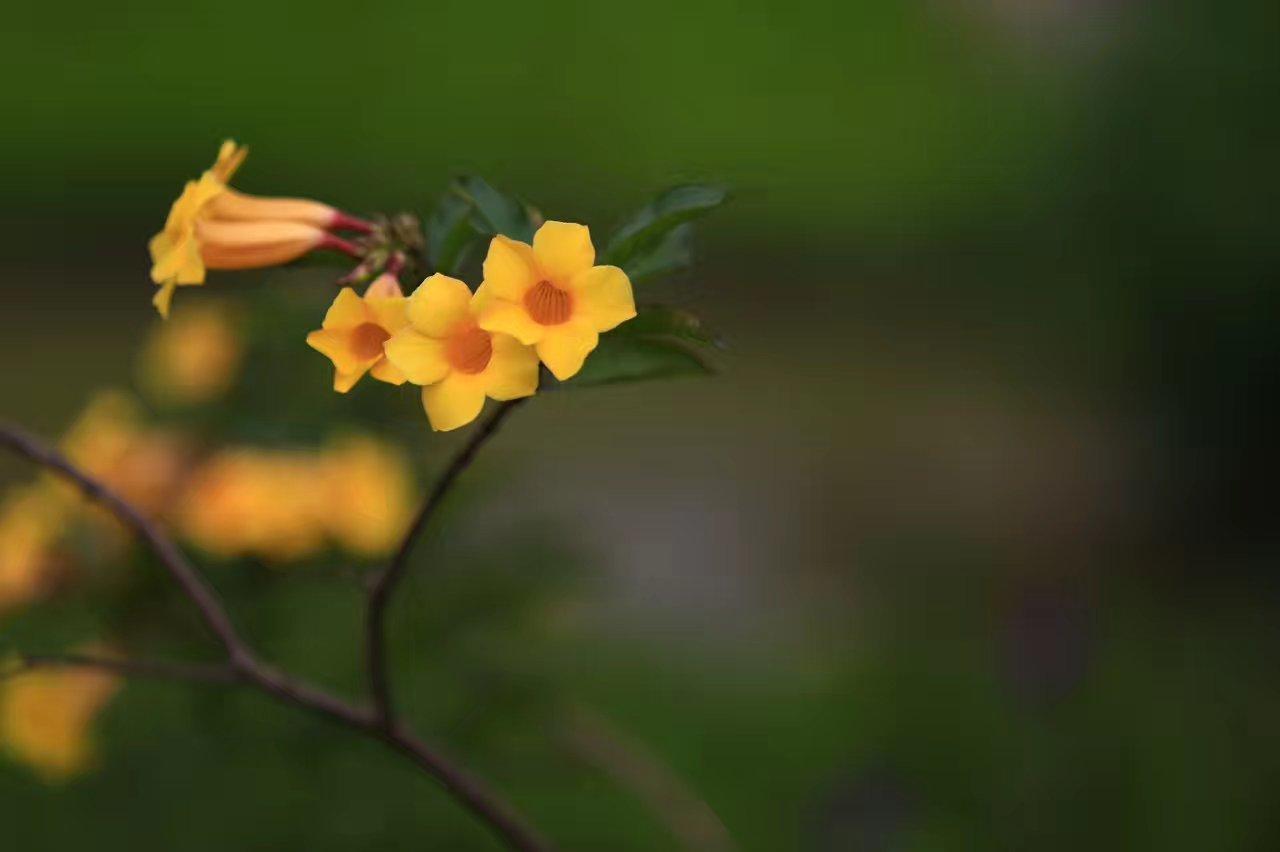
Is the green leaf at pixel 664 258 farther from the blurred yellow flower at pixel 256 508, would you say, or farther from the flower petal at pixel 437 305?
the blurred yellow flower at pixel 256 508

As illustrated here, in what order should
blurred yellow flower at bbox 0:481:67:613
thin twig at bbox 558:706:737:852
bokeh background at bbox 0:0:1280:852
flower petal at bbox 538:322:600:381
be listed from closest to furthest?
1. flower petal at bbox 538:322:600:381
2. blurred yellow flower at bbox 0:481:67:613
3. thin twig at bbox 558:706:737:852
4. bokeh background at bbox 0:0:1280:852

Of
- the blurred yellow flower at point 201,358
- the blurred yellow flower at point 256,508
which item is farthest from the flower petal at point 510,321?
the blurred yellow flower at point 201,358

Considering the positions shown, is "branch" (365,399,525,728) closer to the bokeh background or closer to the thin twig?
the bokeh background

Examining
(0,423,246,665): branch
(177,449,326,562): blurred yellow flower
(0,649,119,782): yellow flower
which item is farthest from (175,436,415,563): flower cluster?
(0,423,246,665): branch

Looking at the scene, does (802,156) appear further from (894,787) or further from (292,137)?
(894,787)

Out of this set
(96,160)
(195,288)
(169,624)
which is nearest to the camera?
(169,624)

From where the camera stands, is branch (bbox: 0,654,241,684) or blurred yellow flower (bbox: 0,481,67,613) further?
blurred yellow flower (bbox: 0,481,67,613)

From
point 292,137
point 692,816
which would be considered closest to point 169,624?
point 692,816
